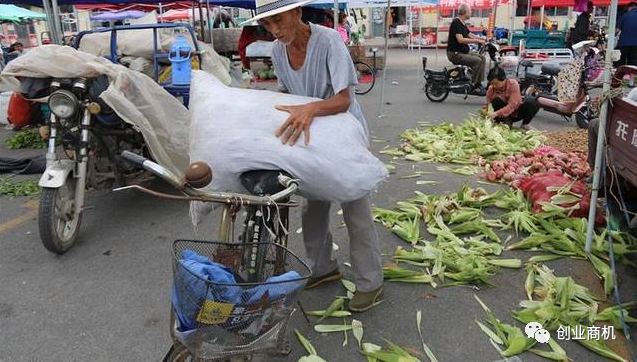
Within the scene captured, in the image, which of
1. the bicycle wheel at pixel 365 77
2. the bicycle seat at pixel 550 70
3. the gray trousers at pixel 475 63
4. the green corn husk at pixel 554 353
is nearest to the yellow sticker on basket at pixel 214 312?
the green corn husk at pixel 554 353

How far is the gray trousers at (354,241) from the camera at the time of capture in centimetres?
301

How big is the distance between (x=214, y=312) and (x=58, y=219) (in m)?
2.81

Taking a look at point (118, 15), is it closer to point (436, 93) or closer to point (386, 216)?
point (436, 93)

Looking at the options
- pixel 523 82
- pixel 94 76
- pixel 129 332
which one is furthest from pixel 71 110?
pixel 523 82

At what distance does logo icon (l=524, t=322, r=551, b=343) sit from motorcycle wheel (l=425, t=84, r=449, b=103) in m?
8.66

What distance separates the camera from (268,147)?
2.29 meters

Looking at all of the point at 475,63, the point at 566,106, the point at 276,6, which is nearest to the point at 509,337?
the point at 276,6

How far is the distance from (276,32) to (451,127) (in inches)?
228

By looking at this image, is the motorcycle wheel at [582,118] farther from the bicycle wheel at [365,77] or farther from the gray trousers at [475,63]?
the bicycle wheel at [365,77]

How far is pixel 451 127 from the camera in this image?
788 centimetres

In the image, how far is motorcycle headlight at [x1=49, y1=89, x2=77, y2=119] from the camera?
3982mm

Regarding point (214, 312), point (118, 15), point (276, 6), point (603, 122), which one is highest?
point (118, 15)

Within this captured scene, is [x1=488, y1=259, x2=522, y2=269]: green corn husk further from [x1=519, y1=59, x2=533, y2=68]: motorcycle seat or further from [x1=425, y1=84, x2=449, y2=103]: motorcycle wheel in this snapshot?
[x1=519, y1=59, x2=533, y2=68]: motorcycle seat

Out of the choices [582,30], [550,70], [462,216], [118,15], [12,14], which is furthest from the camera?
[118,15]
